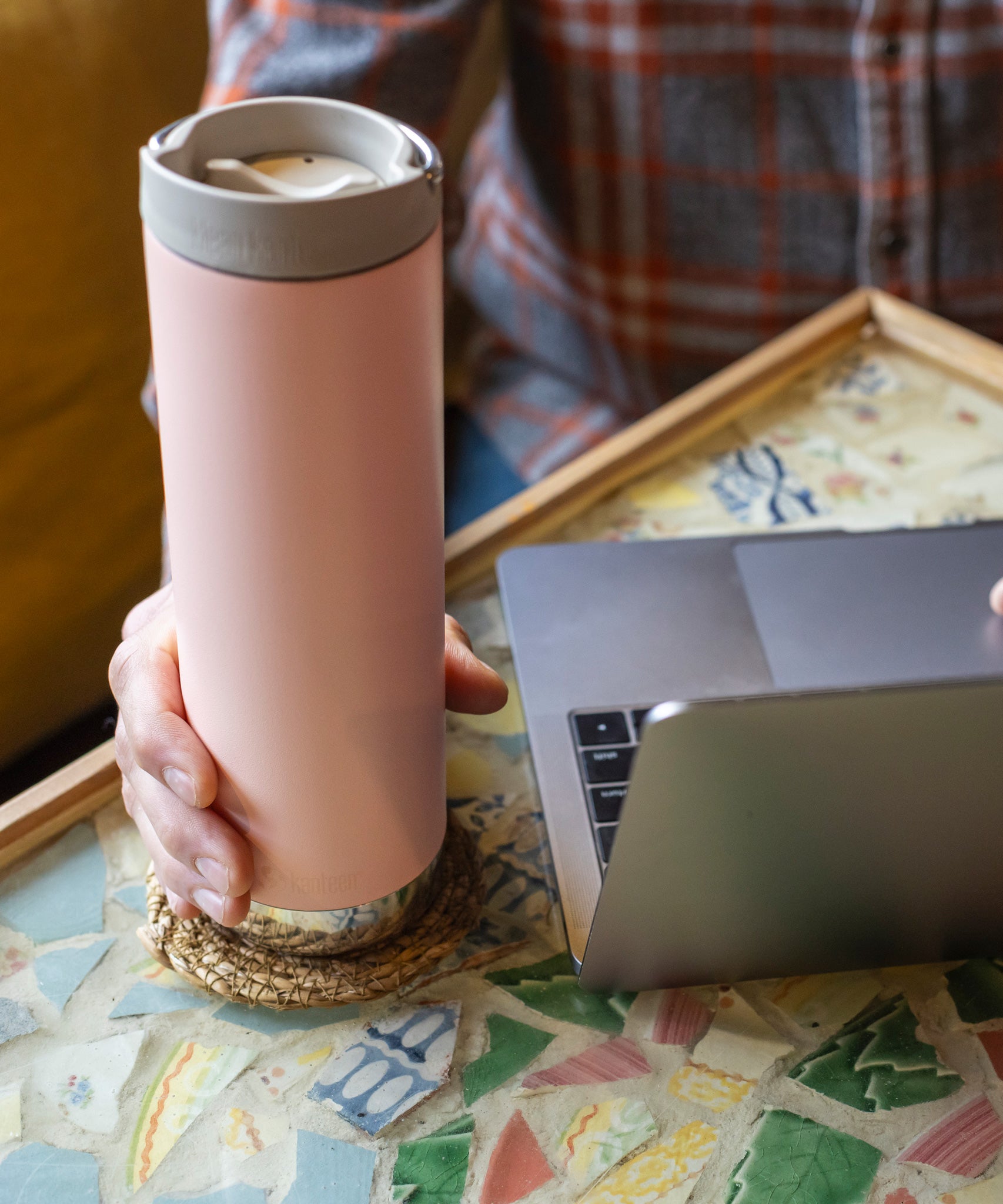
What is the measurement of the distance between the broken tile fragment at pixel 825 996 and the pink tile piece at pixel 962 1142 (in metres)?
0.04

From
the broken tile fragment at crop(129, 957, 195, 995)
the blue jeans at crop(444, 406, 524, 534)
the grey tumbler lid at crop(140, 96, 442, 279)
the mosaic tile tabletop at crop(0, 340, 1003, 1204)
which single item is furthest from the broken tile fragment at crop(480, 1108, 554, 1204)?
the blue jeans at crop(444, 406, 524, 534)

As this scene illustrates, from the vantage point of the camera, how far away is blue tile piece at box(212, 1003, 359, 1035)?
31cm

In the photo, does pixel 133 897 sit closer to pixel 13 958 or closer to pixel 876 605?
pixel 13 958

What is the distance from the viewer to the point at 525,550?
1.48 ft

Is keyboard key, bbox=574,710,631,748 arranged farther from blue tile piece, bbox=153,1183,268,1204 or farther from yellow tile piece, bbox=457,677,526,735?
blue tile piece, bbox=153,1183,268,1204

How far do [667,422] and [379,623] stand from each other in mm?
324

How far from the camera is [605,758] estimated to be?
375mm

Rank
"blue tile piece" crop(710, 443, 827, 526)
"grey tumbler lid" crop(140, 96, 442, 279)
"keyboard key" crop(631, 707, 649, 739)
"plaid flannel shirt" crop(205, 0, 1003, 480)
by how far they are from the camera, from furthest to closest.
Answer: "plaid flannel shirt" crop(205, 0, 1003, 480) → "blue tile piece" crop(710, 443, 827, 526) → "keyboard key" crop(631, 707, 649, 739) → "grey tumbler lid" crop(140, 96, 442, 279)

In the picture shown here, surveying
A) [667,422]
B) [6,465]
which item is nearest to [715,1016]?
[667,422]

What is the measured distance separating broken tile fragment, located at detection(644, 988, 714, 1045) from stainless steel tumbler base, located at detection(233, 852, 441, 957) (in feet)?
0.25

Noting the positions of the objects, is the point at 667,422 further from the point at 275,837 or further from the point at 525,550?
the point at 275,837

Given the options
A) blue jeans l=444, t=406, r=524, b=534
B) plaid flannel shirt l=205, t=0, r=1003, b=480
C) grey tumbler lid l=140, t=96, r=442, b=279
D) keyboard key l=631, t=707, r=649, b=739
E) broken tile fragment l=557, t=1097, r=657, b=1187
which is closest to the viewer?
grey tumbler lid l=140, t=96, r=442, b=279

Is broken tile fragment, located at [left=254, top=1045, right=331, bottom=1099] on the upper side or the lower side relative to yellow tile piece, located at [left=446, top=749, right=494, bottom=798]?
lower

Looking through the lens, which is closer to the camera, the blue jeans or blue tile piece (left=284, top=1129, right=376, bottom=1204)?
blue tile piece (left=284, top=1129, right=376, bottom=1204)
